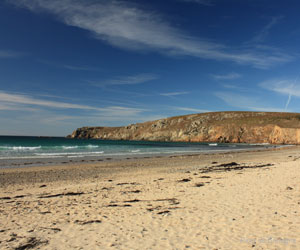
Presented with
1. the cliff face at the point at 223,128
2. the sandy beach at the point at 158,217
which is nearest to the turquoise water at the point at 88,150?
the sandy beach at the point at 158,217

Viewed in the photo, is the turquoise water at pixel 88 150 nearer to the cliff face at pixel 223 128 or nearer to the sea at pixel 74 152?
the sea at pixel 74 152

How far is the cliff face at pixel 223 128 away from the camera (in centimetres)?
9654

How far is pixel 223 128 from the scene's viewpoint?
117 m

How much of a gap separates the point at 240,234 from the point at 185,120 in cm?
14273

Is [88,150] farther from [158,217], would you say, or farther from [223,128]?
[223,128]

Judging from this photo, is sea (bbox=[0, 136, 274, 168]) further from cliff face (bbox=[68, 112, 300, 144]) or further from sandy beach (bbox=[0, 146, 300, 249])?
cliff face (bbox=[68, 112, 300, 144])

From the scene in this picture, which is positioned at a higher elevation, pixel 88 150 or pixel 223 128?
pixel 223 128

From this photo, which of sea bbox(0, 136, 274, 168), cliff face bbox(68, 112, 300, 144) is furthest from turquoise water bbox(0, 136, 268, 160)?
cliff face bbox(68, 112, 300, 144)

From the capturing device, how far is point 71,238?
564cm

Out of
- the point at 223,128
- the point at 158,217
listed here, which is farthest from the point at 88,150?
the point at 223,128

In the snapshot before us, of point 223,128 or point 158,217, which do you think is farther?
point 223,128

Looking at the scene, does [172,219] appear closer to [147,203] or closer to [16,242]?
[147,203]

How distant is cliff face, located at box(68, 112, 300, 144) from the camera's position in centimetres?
9654

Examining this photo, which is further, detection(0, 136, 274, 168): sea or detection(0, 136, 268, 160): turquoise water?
detection(0, 136, 268, 160): turquoise water
